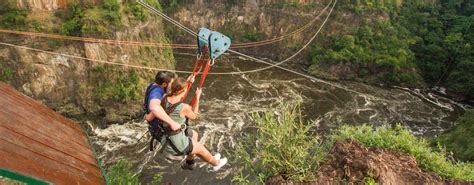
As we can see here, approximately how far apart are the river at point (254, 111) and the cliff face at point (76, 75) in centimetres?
139

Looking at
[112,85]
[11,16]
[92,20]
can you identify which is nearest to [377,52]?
[112,85]

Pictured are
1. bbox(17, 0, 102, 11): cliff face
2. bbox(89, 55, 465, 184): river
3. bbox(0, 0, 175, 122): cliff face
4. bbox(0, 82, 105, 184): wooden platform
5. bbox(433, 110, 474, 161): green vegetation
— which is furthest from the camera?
bbox(17, 0, 102, 11): cliff face

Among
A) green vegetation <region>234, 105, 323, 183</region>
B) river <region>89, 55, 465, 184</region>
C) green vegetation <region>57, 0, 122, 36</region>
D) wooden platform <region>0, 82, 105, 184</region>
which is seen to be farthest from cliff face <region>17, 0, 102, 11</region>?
green vegetation <region>234, 105, 323, 183</region>

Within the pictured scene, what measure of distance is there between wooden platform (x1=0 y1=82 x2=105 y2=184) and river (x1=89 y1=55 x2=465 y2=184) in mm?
9882

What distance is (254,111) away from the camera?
2195cm

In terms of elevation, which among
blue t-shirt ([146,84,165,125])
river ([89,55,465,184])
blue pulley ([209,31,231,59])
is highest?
blue pulley ([209,31,231,59])

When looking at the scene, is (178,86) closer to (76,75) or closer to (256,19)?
(76,75)

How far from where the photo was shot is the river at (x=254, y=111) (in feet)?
53.7

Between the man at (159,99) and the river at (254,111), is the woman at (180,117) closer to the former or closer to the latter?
the man at (159,99)

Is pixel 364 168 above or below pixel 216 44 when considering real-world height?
below

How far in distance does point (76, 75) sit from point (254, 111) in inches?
416

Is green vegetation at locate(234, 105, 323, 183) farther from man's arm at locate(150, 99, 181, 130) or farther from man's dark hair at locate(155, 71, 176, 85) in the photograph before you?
man's dark hair at locate(155, 71, 176, 85)

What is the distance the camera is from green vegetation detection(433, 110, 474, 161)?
1424cm

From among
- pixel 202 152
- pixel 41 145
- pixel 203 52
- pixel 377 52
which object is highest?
pixel 203 52
